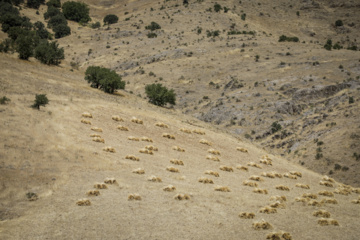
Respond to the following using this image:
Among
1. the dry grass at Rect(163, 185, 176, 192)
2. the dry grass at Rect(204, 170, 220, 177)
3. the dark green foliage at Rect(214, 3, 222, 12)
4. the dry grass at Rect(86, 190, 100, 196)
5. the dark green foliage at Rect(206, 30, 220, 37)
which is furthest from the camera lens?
the dark green foliage at Rect(214, 3, 222, 12)

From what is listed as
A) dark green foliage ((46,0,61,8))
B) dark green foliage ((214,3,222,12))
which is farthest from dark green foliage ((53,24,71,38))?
dark green foliage ((214,3,222,12))

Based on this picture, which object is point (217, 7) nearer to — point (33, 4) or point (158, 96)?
point (33, 4)

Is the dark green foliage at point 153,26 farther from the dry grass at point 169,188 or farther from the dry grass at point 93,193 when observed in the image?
the dry grass at point 93,193

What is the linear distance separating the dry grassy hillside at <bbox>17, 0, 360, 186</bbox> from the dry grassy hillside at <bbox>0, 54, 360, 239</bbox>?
12389 mm

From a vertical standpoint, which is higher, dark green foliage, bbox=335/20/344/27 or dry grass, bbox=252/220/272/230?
dark green foliage, bbox=335/20/344/27

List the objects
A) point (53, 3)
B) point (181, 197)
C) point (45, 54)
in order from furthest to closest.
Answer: point (53, 3), point (45, 54), point (181, 197)

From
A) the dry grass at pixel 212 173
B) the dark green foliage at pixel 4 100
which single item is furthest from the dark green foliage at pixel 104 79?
the dry grass at pixel 212 173

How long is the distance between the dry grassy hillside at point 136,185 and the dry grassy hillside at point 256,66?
12.4m

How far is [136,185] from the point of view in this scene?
16.2 meters

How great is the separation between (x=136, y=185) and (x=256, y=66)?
47.9 m

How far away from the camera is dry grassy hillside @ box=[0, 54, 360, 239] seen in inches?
462

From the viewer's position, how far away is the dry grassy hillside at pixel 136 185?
1173 cm

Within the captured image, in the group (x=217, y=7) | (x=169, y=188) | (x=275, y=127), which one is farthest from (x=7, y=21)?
(x=169, y=188)

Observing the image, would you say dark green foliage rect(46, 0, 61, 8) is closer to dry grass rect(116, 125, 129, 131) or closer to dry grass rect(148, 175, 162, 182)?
dry grass rect(116, 125, 129, 131)
